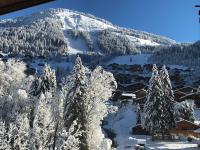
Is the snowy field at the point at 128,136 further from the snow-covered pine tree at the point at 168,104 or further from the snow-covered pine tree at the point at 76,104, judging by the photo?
the snow-covered pine tree at the point at 76,104

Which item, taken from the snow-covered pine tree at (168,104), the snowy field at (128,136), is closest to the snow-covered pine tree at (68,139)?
the snowy field at (128,136)

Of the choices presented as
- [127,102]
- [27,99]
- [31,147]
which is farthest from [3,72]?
[127,102]

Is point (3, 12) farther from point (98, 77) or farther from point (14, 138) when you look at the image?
point (98, 77)

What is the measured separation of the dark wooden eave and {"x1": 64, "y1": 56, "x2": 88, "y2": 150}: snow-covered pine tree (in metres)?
29.5

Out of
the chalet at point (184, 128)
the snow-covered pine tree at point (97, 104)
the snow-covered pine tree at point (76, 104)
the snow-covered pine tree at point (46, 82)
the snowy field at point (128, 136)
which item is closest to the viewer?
the snow-covered pine tree at point (97, 104)

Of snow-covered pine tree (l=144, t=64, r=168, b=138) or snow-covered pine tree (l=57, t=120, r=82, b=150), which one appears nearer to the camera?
snow-covered pine tree (l=57, t=120, r=82, b=150)

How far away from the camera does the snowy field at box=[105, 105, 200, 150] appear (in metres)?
47.2

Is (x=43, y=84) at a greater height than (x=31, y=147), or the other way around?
(x=43, y=84)

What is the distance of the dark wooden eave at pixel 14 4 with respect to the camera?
3471 mm

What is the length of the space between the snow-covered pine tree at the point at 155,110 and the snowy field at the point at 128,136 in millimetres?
1770

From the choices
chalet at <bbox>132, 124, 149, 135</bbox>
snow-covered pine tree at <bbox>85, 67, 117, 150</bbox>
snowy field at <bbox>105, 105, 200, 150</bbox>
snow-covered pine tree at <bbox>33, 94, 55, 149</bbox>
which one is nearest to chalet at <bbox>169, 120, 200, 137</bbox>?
snowy field at <bbox>105, 105, 200, 150</bbox>

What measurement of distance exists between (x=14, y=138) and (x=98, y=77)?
25.3 feet

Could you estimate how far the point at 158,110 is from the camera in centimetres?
5759

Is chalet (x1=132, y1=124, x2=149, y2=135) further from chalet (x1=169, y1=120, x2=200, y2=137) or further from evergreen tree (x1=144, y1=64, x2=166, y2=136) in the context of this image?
chalet (x1=169, y1=120, x2=200, y2=137)
